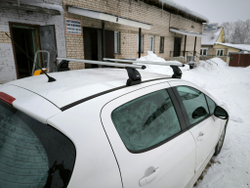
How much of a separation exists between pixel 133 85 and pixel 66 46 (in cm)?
711

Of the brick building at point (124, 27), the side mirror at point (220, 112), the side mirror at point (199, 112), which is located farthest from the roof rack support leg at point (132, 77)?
the brick building at point (124, 27)

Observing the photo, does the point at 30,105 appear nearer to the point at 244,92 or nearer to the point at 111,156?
the point at 111,156

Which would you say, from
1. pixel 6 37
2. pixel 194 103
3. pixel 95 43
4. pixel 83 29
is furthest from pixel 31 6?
pixel 194 103

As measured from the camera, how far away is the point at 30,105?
1.09m

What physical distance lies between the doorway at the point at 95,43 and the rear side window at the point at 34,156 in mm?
→ 8692

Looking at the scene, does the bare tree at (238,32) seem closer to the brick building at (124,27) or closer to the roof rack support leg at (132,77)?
the brick building at (124,27)

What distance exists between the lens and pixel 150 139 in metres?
1.41

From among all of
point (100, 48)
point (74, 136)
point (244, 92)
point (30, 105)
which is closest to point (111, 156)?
point (74, 136)

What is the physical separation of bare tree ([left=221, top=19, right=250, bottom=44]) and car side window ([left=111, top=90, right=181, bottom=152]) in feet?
299

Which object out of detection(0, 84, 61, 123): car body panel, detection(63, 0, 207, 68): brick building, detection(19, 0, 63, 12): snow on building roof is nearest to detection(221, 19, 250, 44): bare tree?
detection(63, 0, 207, 68): brick building

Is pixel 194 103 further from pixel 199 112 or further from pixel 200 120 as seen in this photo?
pixel 200 120

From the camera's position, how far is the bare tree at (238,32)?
7456 centimetres

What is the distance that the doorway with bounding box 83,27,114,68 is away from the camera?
9508 millimetres

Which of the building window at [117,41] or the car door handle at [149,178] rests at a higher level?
the building window at [117,41]
